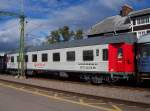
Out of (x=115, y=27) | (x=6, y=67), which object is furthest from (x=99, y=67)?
(x=115, y=27)

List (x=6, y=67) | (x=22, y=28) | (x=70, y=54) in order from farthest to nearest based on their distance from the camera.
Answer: (x=6, y=67) → (x=22, y=28) → (x=70, y=54)

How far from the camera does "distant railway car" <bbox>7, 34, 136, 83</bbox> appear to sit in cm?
2298

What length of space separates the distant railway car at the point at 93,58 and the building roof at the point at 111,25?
2183 centimetres

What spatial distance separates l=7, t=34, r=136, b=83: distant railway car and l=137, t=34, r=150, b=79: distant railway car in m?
0.65

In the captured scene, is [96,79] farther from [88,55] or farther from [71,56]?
[71,56]

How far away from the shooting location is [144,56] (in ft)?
71.3

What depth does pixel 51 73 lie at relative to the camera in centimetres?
3400

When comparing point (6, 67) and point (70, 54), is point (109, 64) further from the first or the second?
point (6, 67)

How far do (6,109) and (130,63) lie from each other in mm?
11964

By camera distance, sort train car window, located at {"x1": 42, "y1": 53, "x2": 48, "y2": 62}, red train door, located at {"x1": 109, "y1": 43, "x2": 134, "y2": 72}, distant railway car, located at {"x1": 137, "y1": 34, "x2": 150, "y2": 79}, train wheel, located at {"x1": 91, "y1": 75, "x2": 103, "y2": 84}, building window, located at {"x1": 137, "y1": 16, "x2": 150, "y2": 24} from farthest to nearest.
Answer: building window, located at {"x1": 137, "y1": 16, "x2": 150, "y2": 24}
train car window, located at {"x1": 42, "y1": 53, "x2": 48, "y2": 62}
train wheel, located at {"x1": 91, "y1": 75, "x2": 103, "y2": 84}
red train door, located at {"x1": 109, "y1": 43, "x2": 134, "y2": 72}
distant railway car, located at {"x1": 137, "y1": 34, "x2": 150, "y2": 79}

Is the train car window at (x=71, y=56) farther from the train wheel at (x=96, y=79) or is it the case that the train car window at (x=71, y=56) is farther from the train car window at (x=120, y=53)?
the train car window at (x=120, y=53)

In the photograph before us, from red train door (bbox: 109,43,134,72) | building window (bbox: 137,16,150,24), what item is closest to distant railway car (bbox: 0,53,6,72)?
building window (bbox: 137,16,150,24)

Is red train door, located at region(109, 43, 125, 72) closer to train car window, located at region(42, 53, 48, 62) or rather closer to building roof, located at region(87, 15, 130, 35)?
train car window, located at region(42, 53, 48, 62)

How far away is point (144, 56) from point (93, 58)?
5.07 metres
